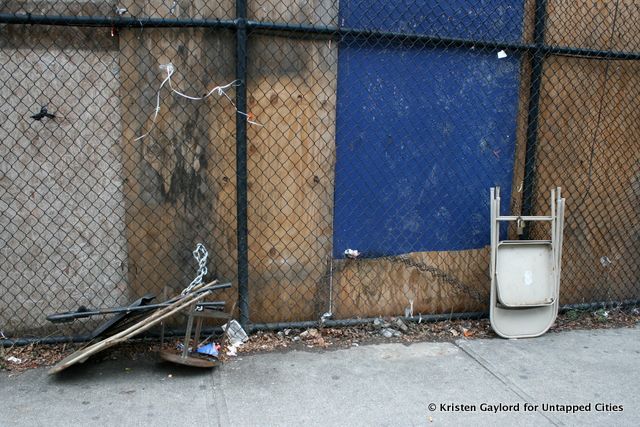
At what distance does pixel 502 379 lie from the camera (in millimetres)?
3547

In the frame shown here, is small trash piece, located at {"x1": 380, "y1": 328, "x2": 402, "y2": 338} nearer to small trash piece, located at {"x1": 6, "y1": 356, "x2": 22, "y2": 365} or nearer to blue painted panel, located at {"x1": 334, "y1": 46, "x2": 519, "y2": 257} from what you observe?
blue painted panel, located at {"x1": 334, "y1": 46, "x2": 519, "y2": 257}

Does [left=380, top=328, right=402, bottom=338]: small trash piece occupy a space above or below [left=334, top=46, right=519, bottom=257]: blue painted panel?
below

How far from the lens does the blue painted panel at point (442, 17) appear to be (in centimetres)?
395

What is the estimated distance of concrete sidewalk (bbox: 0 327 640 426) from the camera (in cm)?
306

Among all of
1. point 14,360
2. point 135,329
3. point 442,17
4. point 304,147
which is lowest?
point 14,360

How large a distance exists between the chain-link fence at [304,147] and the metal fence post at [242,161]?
0.01 metres

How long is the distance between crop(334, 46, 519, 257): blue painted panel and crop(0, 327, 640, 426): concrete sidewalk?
0.89 m

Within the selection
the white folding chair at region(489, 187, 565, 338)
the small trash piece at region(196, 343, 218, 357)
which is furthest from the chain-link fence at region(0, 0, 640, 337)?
the small trash piece at region(196, 343, 218, 357)

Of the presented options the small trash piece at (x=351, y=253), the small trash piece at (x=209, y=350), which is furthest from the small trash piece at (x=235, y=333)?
the small trash piece at (x=351, y=253)

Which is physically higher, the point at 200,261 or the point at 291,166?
the point at 291,166

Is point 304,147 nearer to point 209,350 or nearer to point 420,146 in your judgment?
point 420,146

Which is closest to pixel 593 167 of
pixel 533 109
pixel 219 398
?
pixel 533 109

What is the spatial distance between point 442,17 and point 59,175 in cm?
290

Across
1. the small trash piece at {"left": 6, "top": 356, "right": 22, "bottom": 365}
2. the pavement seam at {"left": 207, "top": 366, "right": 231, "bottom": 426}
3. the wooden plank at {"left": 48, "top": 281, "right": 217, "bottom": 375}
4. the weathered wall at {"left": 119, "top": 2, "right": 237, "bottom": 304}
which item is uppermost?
the weathered wall at {"left": 119, "top": 2, "right": 237, "bottom": 304}
